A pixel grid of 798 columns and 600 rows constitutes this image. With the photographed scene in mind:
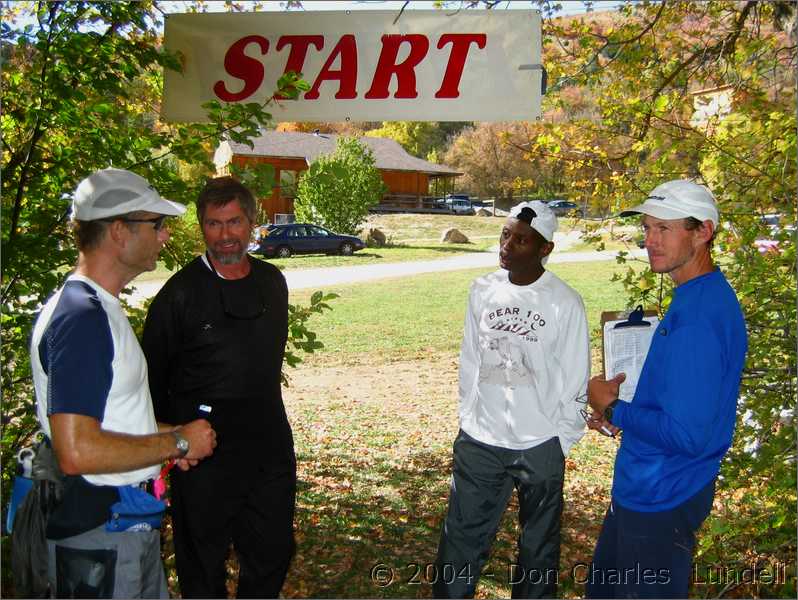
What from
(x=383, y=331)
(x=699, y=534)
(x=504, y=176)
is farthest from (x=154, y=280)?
(x=504, y=176)

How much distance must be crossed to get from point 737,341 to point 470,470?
143cm

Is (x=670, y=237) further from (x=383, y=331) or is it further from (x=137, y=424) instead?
(x=383, y=331)

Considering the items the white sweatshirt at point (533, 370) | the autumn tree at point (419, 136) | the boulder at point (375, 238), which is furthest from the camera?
the autumn tree at point (419, 136)

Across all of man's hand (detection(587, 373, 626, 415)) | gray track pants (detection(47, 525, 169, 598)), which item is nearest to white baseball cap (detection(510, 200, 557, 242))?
man's hand (detection(587, 373, 626, 415))

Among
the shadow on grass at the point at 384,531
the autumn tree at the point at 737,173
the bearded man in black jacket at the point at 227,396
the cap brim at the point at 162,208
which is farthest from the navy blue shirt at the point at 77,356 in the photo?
the autumn tree at the point at 737,173

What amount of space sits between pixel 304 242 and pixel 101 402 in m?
27.0

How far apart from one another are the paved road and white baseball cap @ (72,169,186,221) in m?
17.0

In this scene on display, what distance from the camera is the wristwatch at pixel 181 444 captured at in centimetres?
238

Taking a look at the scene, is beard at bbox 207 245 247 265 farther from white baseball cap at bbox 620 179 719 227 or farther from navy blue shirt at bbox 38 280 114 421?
white baseball cap at bbox 620 179 719 227

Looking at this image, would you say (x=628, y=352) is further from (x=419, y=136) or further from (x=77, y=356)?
(x=419, y=136)

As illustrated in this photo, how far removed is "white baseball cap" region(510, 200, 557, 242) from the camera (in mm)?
3513

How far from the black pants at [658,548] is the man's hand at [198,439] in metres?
1.52

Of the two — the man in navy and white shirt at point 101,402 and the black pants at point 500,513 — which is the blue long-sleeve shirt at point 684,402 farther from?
the man in navy and white shirt at point 101,402

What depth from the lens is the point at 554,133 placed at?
20.2ft
